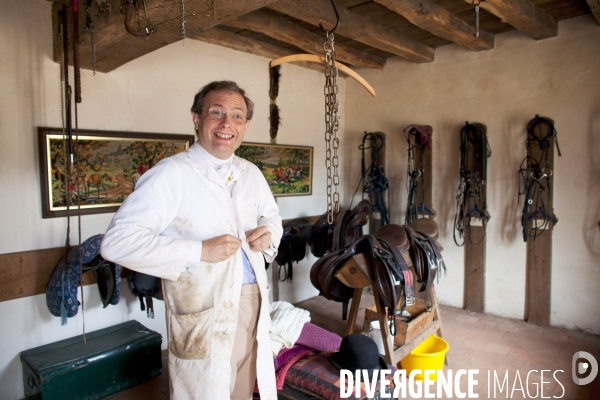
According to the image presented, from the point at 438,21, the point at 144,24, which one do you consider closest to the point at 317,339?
the point at 144,24

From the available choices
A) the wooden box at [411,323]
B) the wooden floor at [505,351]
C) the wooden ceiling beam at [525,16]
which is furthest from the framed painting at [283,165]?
the wooden ceiling beam at [525,16]

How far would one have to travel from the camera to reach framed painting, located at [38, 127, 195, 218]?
253 cm

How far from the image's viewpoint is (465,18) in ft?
11.2

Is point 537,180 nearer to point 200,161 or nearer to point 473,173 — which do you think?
point 473,173

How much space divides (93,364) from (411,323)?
2.02 meters

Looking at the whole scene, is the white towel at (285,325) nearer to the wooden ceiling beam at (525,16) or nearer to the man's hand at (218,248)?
the man's hand at (218,248)

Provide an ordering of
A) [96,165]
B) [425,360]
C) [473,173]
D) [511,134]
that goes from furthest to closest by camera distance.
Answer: [473,173] → [511,134] → [96,165] → [425,360]

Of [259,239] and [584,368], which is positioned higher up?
[259,239]

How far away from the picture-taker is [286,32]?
333 centimetres

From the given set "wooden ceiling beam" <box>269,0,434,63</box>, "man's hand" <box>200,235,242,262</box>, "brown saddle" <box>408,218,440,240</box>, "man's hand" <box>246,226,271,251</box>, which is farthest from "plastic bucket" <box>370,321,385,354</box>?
"wooden ceiling beam" <box>269,0,434,63</box>

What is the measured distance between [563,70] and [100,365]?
167 inches

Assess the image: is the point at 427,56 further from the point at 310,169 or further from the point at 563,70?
the point at 310,169

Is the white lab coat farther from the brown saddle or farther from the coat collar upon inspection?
the brown saddle

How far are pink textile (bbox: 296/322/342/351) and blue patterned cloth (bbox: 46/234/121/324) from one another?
141 centimetres
